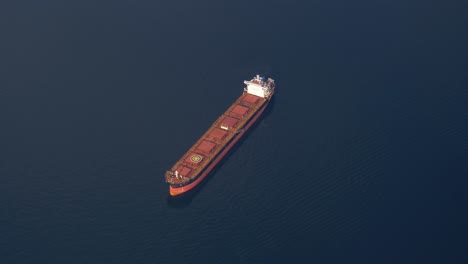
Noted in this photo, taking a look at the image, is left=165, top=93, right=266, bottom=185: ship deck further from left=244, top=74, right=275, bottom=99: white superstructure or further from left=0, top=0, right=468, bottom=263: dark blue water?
left=0, top=0, right=468, bottom=263: dark blue water

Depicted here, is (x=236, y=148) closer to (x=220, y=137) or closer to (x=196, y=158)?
(x=220, y=137)

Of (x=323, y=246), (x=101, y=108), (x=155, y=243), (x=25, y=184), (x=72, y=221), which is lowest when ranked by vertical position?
(x=323, y=246)

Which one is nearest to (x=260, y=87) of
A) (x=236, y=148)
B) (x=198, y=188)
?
(x=236, y=148)

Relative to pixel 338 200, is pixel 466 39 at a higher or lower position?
higher

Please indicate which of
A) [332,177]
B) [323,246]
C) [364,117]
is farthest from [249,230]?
[364,117]

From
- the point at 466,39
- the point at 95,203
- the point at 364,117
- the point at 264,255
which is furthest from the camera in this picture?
the point at 466,39

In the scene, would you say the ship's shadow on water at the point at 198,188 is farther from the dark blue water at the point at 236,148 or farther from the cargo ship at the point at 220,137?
the cargo ship at the point at 220,137

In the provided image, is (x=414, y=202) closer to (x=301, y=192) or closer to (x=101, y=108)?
(x=301, y=192)
